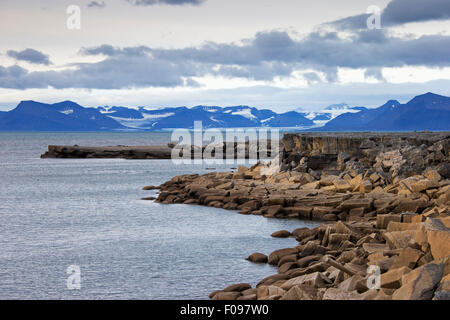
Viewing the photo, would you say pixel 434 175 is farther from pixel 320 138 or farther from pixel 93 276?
pixel 93 276

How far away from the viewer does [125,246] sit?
19406 millimetres

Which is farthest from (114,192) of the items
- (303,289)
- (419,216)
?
(303,289)

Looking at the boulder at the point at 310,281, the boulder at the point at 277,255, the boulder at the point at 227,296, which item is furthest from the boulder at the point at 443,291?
the boulder at the point at 277,255

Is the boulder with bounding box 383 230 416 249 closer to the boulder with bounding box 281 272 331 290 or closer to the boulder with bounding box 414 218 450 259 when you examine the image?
the boulder with bounding box 414 218 450 259

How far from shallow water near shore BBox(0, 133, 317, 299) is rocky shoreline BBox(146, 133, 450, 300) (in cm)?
112

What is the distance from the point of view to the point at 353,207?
912 inches

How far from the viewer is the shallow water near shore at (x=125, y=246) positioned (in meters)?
14.5

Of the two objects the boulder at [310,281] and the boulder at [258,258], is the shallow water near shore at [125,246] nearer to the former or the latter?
the boulder at [258,258]

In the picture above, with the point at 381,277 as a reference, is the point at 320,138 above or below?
above

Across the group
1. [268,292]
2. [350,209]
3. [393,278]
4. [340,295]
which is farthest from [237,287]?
[350,209]

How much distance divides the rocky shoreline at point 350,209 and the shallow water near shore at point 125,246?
3.67 ft

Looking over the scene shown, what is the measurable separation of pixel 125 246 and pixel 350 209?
913 centimetres
